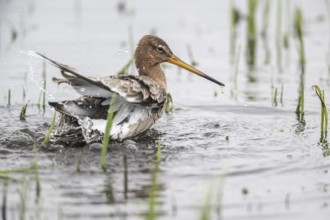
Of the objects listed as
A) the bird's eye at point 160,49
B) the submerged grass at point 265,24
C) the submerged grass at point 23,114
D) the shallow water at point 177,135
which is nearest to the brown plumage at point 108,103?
the shallow water at point 177,135

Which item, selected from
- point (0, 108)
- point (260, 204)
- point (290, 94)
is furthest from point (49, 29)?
point (260, 204)

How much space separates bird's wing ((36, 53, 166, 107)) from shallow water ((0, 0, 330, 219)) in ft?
1.97

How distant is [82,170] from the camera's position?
6.66m

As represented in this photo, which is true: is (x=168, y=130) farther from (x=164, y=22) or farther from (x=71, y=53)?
(x=164, y=22)

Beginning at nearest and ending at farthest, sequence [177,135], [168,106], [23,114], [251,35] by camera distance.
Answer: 1. [177,135]
2. [23,114]
3. [168,106]
4. [251,35]

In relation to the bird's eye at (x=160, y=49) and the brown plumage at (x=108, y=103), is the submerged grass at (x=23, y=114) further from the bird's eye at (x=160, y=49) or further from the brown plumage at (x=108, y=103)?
the bird's eye at (x=160, y=49)

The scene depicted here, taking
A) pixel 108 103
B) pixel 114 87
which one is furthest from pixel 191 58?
pixel 114 87

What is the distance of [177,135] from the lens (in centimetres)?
839

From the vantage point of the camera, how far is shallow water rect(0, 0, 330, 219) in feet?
19.2

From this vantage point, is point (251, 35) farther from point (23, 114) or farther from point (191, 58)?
point (23, 114)

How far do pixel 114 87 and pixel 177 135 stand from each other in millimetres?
1651

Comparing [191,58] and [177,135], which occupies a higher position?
[191,58]

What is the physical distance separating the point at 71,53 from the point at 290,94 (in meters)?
3.78

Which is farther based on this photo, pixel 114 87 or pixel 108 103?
pixel 108 103
